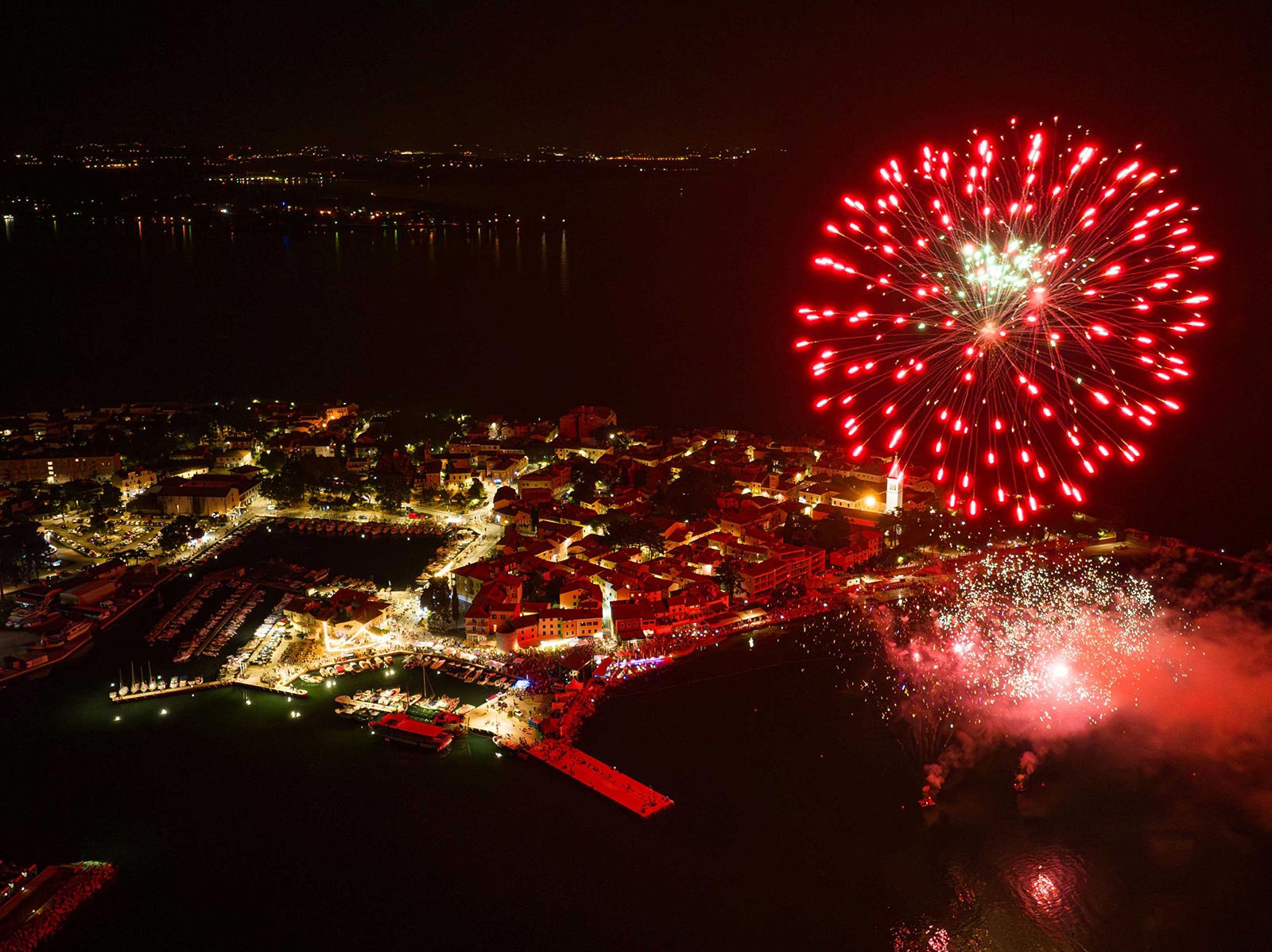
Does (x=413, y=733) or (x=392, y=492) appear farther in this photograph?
(x=392, y=492)

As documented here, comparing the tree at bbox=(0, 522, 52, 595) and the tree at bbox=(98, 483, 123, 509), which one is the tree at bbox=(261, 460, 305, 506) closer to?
the tree at bbox=(98, 483, 123, 509)

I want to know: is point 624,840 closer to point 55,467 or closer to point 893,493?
point 893,493

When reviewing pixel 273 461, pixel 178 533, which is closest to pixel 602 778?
pixel 178 533

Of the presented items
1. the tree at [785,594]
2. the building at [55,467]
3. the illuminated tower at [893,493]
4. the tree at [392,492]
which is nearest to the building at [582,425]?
the tree at [392,492]

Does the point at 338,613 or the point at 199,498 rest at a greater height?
the point at 199,498

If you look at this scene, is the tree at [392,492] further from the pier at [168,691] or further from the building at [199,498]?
the pier at [168,691]

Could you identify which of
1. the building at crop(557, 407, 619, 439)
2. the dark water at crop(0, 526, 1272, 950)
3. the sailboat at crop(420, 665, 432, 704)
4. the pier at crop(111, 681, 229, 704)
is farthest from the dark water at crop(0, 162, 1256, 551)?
the pier at crop(111, 681, 229, 704)
